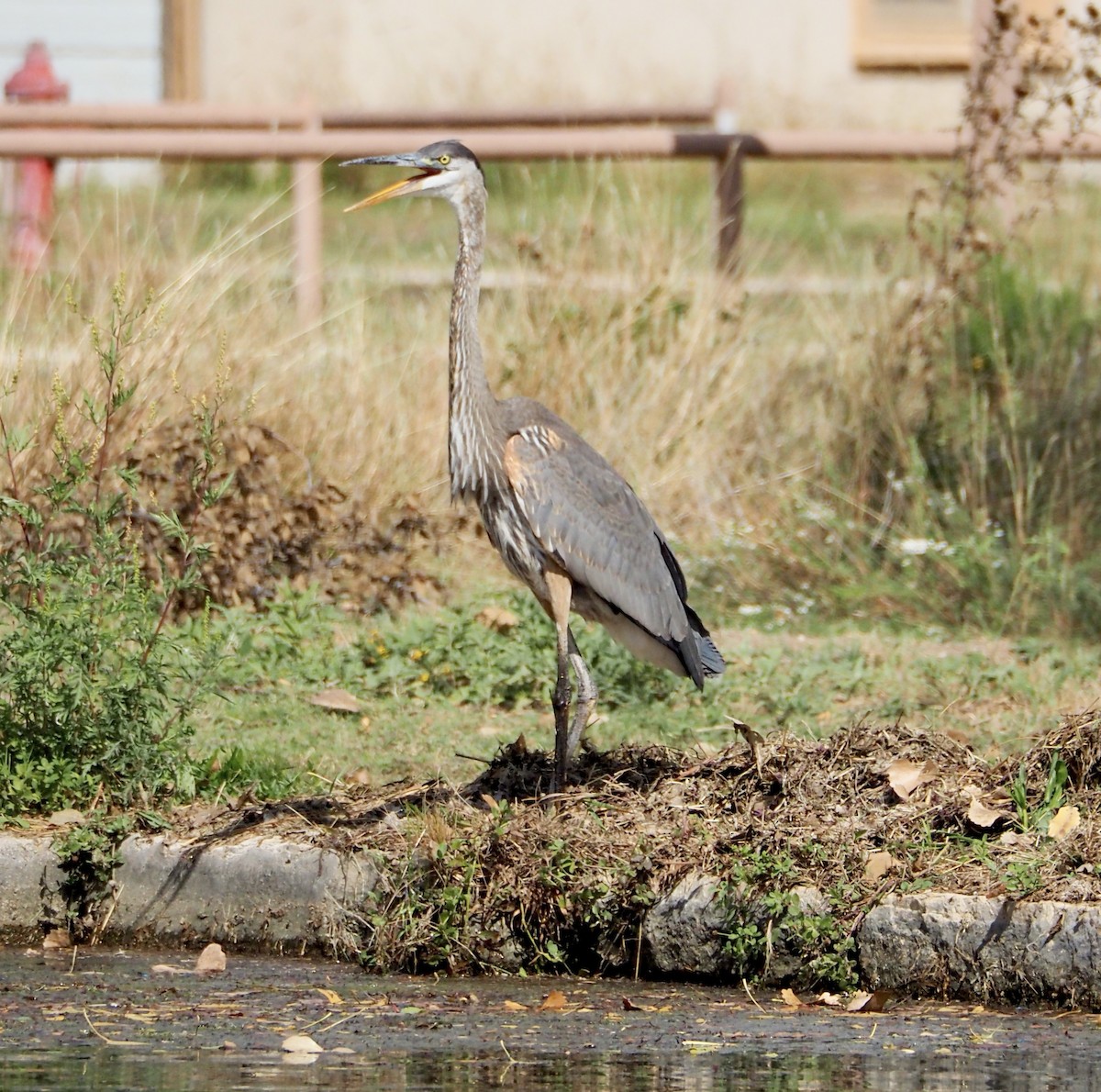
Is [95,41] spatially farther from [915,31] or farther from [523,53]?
[915,31]

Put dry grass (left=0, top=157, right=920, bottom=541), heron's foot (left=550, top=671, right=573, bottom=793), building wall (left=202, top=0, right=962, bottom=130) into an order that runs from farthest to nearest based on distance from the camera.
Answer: building wall (left=202, top=0, right=962, bottom=130) → dry grass (left=0, top=157, right=920, bottom=541) → heron's foot (left=550, top=671, right=573, bottom=793)

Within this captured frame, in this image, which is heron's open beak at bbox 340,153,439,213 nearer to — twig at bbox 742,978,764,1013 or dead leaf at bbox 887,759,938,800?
dead leaf at bbox 887,759,938,800

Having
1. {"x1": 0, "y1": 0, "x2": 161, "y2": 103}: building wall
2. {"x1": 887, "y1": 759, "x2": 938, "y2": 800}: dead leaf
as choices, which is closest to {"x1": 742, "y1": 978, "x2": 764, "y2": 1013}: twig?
{"x1": 887, "y1": 759, "x2": 938, "y2": 800}: dead leaf

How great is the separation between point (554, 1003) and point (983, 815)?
4.22 feet

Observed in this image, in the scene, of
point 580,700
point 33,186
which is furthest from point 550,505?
point 33,186

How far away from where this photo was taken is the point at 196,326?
312 inches

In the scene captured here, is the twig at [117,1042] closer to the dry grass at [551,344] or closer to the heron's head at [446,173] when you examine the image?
the heron's head at [446,173]

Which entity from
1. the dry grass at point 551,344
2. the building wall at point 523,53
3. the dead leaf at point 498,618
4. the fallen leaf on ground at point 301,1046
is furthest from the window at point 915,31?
the fallen leaf on ground at point 301,1046

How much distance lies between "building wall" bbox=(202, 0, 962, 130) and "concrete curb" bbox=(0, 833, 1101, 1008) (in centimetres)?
1438

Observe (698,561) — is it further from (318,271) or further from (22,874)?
(22,874)

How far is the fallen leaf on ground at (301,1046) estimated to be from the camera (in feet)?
14.5

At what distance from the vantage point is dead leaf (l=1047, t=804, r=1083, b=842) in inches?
202

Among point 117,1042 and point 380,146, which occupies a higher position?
point 380,146

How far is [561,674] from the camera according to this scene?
5867mm
